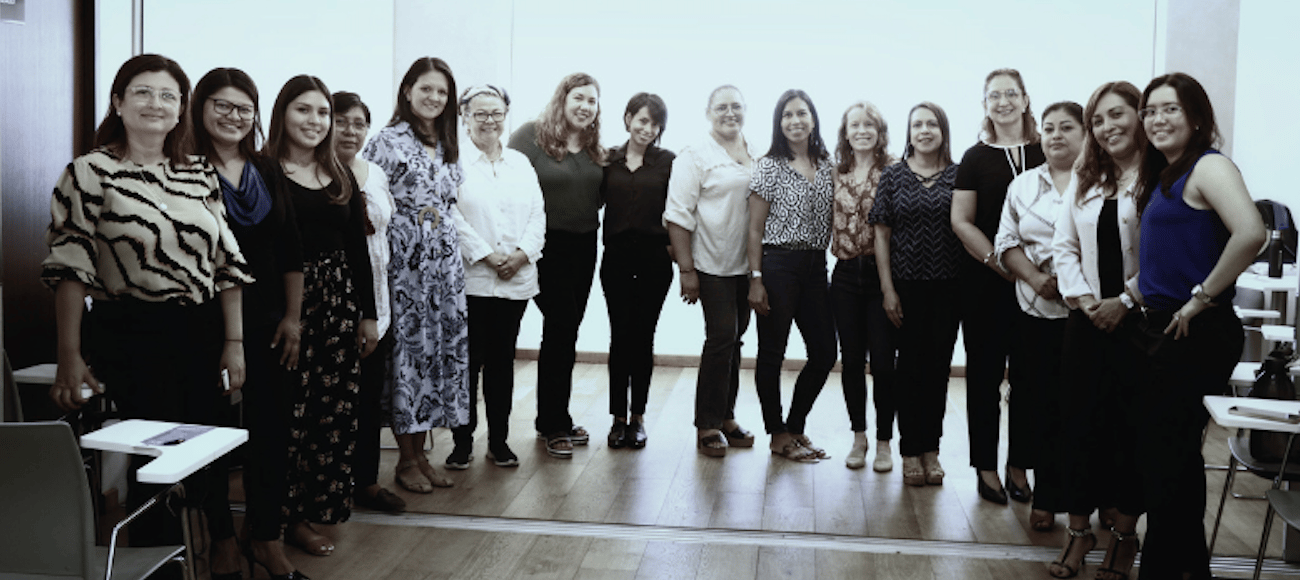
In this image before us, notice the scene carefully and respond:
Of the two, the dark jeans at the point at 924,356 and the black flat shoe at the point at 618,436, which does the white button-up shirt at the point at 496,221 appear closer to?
the black flat shoe at the point at 618,436

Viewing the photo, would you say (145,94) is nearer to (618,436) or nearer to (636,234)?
(636,234)

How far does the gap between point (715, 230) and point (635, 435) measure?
102 cm

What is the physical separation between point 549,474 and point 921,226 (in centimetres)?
177

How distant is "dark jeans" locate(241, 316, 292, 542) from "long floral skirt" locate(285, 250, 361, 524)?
0.14 metres

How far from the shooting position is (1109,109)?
10.3 feet

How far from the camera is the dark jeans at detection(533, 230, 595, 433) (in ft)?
14.8

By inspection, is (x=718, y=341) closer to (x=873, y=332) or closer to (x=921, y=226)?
(x=873, y=332)

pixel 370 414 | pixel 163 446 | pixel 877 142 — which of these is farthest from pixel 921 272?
pixel 163 446

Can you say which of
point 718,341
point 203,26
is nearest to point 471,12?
point 203,26

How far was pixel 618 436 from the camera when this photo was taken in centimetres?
474

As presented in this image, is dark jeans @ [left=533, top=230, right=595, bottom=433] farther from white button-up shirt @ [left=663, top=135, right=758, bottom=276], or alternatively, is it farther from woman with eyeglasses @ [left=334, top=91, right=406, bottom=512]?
woman with eyeglasses @ [left=334, top=91, right=406, bottom=512]

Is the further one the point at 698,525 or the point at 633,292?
the point at 633,292

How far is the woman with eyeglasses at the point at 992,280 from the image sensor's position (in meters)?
3.79

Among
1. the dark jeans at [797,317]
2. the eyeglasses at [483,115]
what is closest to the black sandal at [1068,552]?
the dark jeans at [797,317]
